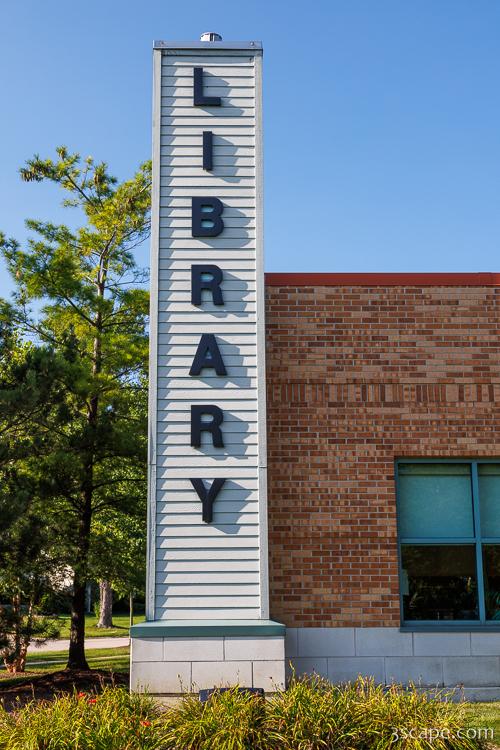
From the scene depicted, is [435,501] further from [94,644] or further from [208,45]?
[94,644]

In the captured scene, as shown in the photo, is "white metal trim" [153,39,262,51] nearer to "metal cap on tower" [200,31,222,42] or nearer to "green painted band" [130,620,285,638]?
"metal cap on tower" [200,31,222,42]

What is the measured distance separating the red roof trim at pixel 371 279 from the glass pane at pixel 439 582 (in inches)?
144

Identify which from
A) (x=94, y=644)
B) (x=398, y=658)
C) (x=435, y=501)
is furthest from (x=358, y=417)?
(x=94, y=644)

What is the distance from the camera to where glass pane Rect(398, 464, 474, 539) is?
10914mm

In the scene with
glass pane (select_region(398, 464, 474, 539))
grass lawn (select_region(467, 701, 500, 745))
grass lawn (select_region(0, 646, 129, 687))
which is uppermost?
Result: glass pane (select_region(398, 464, 474, 539))

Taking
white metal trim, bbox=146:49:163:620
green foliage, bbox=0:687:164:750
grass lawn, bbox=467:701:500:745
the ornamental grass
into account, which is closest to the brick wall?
grass lawn, bbox=467:701:500:745

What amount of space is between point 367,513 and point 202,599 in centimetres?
257

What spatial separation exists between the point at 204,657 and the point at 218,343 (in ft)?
12.5

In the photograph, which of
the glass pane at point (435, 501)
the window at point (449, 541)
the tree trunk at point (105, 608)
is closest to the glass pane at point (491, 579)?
the window at point (449, 541)

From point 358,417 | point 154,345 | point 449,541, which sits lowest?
point 449,541

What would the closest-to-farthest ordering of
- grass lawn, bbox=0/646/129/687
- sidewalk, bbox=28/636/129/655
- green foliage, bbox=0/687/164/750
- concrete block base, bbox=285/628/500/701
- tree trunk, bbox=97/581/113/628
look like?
1. green foliage, bbox=0/687/164/750
2. concrete block base, bbox=285/628/500/701
3. grass lawn, bbox=0/646/129/687
4. sidewalk, bbox=28/636/129/655
5. tree trunk, bbox=97/581/113/628

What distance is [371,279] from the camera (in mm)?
11453

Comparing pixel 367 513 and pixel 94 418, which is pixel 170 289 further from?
pixel 94 418

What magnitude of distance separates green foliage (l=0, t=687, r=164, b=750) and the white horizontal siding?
6.77 ft
